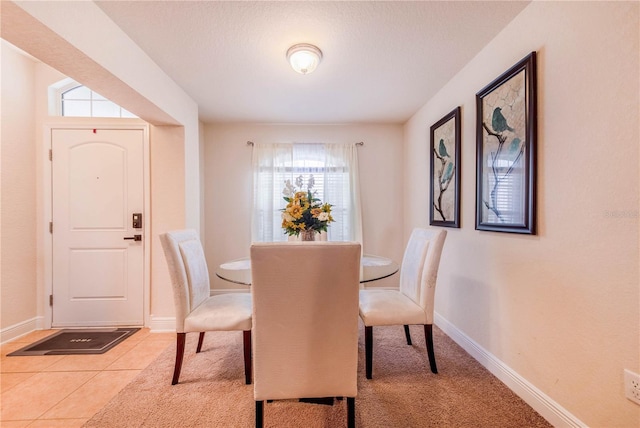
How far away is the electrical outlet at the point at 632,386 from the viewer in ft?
3.46

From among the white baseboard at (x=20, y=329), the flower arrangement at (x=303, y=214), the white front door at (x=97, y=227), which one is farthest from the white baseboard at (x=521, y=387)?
the white baseboard at (x=20, y=329)

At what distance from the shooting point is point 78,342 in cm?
236

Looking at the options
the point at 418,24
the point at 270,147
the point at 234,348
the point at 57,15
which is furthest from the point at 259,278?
the point at 270,147

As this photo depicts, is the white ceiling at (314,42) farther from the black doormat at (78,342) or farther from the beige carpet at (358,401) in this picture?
the black doormat at (78,342)

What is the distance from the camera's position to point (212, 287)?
11.7 feet

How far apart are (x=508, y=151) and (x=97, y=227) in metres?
3.71

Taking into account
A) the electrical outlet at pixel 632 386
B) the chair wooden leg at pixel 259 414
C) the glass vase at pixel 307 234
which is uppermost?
the glass vase at pixel 307 234

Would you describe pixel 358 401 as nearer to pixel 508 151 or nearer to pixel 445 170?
pixel 508 151

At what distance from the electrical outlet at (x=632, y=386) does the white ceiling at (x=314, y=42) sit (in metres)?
1.96

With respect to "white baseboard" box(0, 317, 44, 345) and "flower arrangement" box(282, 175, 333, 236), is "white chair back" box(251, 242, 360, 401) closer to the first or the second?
"flower arrangement" box(282, 175, 333, 236)

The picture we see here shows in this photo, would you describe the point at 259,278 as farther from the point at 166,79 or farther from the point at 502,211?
the point at 166,79

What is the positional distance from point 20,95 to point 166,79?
1.51 metres

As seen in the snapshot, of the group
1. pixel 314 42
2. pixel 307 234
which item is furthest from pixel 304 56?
pixel 307 234

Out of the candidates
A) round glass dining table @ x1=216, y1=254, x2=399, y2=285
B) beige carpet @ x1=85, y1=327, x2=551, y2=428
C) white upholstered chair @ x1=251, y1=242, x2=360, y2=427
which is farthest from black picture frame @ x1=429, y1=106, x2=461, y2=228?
white upholstered chair @ x1=251, y1=242, x2=360, y2=427
